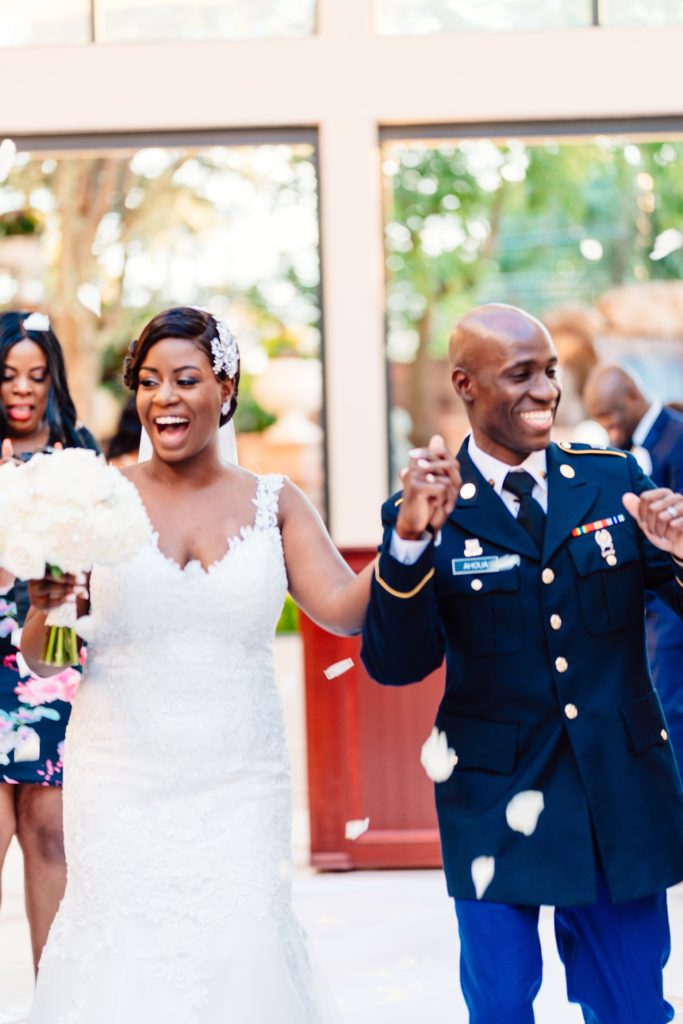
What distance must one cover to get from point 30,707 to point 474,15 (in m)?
3.73

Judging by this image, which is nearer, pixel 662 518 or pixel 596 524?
pixel 662 518

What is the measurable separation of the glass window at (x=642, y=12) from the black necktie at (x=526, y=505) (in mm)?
3878

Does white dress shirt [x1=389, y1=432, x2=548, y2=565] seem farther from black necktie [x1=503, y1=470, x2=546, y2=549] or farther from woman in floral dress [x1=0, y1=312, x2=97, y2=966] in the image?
woman in floral dress [x1=0, y1=312, x2=97, y2=966]

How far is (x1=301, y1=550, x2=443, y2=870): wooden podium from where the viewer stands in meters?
6.37

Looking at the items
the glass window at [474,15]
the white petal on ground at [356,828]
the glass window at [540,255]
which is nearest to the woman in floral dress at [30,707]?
the white petal on ground at [356,828]

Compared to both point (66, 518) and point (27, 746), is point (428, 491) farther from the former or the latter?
point (27, 746)

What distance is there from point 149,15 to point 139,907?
4.36 meters

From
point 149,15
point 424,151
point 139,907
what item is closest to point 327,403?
point 149,15

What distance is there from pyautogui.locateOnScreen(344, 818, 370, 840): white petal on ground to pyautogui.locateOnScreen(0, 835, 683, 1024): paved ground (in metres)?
0.16

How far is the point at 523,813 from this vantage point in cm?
318

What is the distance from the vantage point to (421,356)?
16609mm

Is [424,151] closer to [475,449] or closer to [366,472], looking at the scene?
[366,472]

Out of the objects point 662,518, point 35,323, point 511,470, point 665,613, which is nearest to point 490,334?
point 511,470

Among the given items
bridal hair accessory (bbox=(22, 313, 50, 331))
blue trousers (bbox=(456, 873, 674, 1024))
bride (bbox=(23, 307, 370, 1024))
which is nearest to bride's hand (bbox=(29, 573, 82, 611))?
bride (bbox=(23, 307, 370, 1024))
